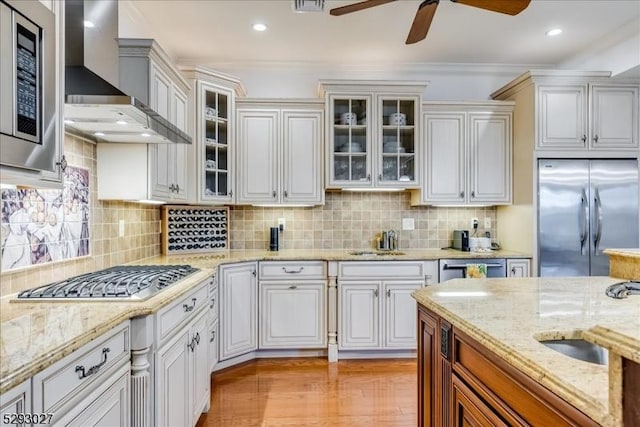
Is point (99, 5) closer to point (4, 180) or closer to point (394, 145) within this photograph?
point (4, 180)

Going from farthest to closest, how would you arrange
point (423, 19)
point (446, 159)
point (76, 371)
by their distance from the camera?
point (446, 159)
point (423, 19)
point (76, 371)

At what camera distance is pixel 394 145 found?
370 cm

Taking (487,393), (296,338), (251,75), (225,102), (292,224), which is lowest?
(296,338)

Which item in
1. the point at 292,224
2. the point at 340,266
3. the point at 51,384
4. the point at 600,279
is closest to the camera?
the point at 51,384

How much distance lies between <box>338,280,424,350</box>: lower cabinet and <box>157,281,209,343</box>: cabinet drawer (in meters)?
1.36

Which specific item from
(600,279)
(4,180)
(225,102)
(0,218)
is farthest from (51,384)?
(225,102)

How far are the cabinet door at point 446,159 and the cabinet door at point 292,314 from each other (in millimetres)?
1415

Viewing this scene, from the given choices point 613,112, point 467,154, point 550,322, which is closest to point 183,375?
point 550,322

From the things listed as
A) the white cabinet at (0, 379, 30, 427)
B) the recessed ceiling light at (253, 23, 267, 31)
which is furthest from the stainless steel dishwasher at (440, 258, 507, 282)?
the white cabinet at (0, 379, 30, 427)

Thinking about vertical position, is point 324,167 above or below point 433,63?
below

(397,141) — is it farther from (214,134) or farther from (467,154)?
(214,134)

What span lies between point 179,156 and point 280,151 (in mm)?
940

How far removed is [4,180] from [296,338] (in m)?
2.57

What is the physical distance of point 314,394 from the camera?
9.17 ft
